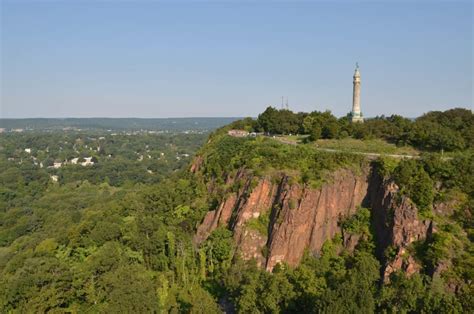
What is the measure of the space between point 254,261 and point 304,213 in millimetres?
4956

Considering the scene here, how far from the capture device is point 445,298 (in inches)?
803

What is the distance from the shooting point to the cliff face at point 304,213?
2928 cm

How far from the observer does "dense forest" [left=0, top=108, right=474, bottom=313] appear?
2420 cm

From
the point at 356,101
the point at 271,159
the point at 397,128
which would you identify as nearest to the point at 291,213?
the point at 271,159

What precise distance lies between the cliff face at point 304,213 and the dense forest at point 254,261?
52cm

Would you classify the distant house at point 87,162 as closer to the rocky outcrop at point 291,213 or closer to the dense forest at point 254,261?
the dense forest at point 254,261

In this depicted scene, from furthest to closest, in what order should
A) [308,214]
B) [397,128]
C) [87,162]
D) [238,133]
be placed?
[87,162], [238,133], [397,128], [308,214]

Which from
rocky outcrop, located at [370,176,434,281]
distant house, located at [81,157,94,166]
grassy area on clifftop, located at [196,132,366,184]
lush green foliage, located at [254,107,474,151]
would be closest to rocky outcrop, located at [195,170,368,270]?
grassy area on clifftop, located at [196,132,366,184]

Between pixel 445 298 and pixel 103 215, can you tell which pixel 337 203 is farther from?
pixel 103 215

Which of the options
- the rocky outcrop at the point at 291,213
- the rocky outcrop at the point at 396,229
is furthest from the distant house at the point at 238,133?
the rocky outcrop at the point at 396,229

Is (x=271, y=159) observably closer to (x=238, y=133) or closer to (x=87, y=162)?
(x=238, y=133)

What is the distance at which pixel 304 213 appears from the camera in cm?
3066

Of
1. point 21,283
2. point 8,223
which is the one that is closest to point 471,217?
point 21,283

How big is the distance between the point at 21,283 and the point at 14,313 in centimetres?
182
